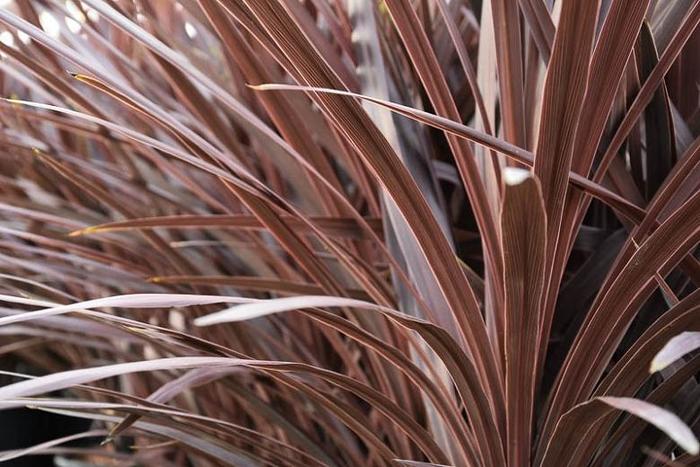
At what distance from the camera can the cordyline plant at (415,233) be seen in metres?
0.34

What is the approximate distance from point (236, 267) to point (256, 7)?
0.41 meters

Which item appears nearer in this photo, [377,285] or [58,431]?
[377,285]

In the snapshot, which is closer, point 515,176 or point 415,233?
point 515,176

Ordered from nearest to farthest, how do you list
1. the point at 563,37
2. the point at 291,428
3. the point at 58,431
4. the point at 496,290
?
the point at 563,37
the point at 496,290
the point at 291,428
the point at 58,431

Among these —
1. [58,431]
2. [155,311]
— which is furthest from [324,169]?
[58,431]

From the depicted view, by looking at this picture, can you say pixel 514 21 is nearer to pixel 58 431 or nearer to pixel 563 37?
pixel 563 37

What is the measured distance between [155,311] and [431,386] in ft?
1.46

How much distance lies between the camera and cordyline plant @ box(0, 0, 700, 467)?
34 cm

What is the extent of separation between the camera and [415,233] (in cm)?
37

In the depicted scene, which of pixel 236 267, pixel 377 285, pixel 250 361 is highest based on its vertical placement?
pixel 236 267

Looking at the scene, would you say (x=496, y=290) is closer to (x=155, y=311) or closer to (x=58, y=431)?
(x=155, y=311)

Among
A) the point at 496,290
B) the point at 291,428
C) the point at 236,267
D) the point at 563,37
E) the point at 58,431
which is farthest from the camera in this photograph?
the point at 58,431

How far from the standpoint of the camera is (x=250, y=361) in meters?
0.33

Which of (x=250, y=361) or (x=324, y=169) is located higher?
(x=324, y=169)
